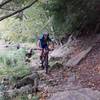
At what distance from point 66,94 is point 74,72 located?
3.55 m

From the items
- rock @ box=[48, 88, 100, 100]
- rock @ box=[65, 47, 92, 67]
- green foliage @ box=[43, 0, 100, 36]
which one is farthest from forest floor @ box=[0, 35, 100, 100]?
green foliage @ box=[43, 0, 100, 36]

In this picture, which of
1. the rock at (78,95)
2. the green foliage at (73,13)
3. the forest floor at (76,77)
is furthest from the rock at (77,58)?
the rock at (78,95)

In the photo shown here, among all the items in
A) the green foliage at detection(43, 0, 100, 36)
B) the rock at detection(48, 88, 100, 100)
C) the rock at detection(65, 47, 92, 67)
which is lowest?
the rock at detection(48, 88, 100, 100)

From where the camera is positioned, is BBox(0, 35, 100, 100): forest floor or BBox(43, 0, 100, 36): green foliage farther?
BBox(43, 0, 100, 36): green foliage

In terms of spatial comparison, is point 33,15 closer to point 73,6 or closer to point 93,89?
point 73,6

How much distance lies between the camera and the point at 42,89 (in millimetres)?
9648

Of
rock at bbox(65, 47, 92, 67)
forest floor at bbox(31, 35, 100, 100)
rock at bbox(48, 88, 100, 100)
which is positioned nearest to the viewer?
rock at bbox(48, 88, 100, 100)

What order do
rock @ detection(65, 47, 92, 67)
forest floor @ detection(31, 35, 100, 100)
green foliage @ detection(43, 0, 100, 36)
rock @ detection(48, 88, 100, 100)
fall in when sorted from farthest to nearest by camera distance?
green foliage @ detection(43, 0, 100, 36), rock @ detection(65, 47, 92, 67), forest floor @ detection(31, 35, 100, 100), rock @ detection(48, 88, 100, 100)

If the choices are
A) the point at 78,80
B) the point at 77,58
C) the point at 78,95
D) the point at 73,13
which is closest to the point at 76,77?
the point at 78,80

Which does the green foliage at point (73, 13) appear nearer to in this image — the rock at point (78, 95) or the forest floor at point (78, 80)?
the forest floor at point (78, 80)

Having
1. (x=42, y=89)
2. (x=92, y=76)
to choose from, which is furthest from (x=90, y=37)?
(x=42, y=89)

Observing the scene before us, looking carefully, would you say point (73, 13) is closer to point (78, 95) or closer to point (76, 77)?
point (76, 77)

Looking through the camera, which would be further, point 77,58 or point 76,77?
point 77,58

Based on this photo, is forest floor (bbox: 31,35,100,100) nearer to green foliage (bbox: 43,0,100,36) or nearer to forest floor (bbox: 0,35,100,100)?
forest floor (bbox: 0,35,100,100)
